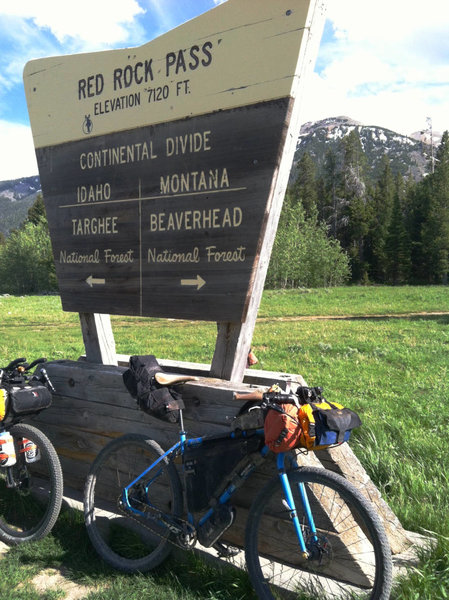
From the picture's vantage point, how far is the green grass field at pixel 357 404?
→ 10.0 feet

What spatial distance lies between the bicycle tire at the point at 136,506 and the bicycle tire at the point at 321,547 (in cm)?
64

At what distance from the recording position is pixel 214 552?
10.7ft

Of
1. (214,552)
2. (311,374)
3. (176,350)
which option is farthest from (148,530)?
(176,350)

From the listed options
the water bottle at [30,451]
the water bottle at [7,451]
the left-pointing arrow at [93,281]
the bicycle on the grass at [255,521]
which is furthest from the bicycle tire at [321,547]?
the left-pointing arrow at [93,281]

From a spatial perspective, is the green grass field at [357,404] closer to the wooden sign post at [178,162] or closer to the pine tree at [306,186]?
the wooden sign post at [178,162]

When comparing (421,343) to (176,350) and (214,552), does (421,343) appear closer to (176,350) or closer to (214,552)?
(176,350)

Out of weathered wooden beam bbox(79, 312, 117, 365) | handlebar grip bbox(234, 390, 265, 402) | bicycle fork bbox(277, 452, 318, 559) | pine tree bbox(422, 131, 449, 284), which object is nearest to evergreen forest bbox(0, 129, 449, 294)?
pine tree bbox(422, 131, 449, 284)

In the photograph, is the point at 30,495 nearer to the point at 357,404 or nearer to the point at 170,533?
the point at 170,533

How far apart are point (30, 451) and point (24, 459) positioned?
163mm

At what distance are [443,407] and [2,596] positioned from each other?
16.0 feet

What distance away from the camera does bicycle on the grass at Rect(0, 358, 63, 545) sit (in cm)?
374

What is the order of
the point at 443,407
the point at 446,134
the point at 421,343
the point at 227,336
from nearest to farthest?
the point at 227,336, the point at 443,407, the point at 421,343, the point at 446,134

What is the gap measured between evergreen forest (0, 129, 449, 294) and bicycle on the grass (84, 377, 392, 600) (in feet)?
146

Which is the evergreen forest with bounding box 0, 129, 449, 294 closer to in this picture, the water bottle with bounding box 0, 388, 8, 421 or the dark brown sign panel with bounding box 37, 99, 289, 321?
the dark brown sign panel with bounding box 37, 99, 289, 321
